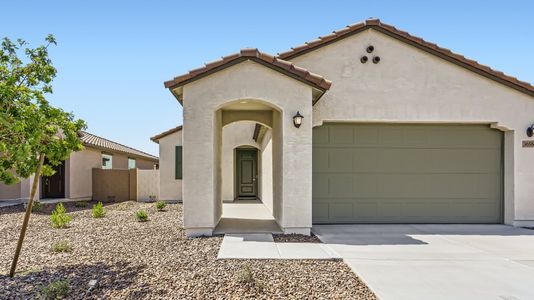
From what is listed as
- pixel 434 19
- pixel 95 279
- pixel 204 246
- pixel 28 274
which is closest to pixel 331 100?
pixel 434 19

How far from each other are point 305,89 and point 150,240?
192 inches

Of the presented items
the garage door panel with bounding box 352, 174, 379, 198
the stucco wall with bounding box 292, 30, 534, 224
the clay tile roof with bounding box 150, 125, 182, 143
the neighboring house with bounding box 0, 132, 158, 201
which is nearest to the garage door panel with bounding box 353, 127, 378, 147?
the stucco wall with bounding box 292, 30, 534, 224

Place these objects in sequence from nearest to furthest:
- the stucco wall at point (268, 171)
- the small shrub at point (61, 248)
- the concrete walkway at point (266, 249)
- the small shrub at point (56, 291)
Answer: the small shrub at point (56, 291), the concrete walkway at point (266, 249), the small shrub at point (61, 248), the stucco wall at point (268, 171)

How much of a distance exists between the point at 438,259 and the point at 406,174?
3.79 m

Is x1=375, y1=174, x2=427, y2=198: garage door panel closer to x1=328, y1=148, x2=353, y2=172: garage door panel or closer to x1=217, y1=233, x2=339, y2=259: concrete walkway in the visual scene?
x1=328, y1=148, x2=353, y2=172: garage door panel

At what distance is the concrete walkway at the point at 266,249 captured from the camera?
19.0 ft

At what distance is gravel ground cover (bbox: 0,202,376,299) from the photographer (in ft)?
14.0

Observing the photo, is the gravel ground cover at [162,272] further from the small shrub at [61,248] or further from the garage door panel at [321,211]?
the garage door panel at [321,211]

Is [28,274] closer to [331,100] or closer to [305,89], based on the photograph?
[305,89]

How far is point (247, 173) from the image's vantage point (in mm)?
17078

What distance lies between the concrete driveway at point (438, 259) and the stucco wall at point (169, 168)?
9.43m

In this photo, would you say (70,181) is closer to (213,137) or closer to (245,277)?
(213,137)

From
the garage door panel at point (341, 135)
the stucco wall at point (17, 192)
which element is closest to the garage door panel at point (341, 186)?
the garage door panel at point (341, 135)

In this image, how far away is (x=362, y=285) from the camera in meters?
4.50
